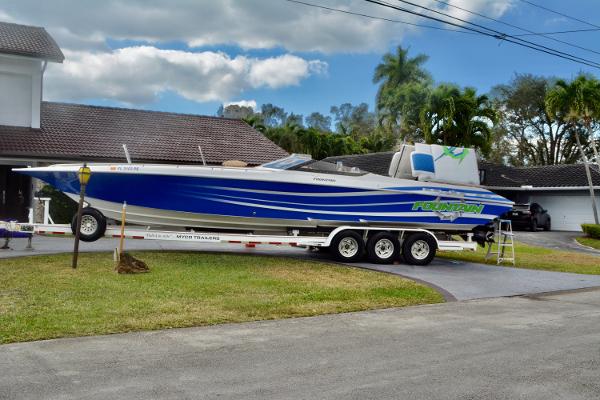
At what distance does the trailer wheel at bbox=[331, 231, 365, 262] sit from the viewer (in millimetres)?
13977

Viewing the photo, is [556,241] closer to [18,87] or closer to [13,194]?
[13,194]

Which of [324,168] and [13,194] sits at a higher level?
[324,168]

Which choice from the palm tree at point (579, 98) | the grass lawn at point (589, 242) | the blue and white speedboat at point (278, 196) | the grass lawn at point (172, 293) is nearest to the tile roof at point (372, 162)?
the palm tree at point (579, 98)

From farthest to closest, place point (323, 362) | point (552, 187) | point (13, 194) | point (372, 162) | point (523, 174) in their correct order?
1. point (523, 174)
2. point (372, 162)
3. point (552, 187)
4. point (13, 194)
5. point (323, 362)

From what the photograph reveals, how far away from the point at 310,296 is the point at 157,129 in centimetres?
1602

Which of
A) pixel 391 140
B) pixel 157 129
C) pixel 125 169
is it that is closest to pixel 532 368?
pixel 125 169

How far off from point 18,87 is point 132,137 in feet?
13.7

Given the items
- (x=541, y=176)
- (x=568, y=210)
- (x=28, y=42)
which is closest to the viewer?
(x=28, y=42)

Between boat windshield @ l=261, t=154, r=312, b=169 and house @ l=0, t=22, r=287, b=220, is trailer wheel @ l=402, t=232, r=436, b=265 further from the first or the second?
house @ l=0, t=22, r=287, b=220

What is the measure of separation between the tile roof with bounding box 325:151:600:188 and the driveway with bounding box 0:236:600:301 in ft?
59.3

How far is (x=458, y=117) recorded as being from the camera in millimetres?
37531

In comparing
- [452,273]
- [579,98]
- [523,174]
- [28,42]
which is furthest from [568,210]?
[28,42]

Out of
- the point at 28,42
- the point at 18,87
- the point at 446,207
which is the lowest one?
the point at 446,207

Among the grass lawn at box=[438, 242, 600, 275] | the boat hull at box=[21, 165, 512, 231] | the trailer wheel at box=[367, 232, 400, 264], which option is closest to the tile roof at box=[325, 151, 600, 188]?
the grass lawn at box=[438, 242, 600, 275]
